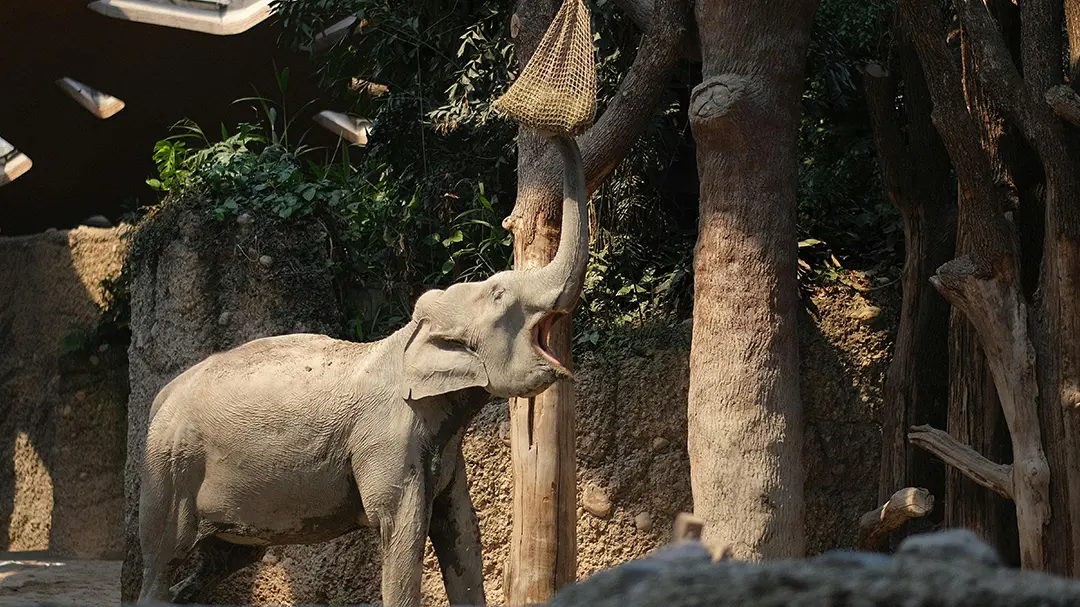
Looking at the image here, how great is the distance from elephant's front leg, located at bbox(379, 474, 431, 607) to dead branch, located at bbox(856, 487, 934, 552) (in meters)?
2.27

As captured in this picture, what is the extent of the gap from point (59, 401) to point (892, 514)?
7360mm

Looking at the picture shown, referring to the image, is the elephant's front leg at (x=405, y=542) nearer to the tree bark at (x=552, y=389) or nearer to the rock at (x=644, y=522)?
the tree bark at (x=552, y=389)

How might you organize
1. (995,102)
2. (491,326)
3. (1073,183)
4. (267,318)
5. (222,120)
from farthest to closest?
(222,120)
(267,318)
(995,102)
(1073,183)
(491,326)

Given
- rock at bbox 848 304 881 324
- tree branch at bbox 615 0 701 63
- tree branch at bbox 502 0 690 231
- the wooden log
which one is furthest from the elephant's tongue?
the wooden log

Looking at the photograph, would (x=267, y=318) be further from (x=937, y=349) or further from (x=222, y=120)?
(x=222, y=120)

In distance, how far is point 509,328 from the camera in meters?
5.02

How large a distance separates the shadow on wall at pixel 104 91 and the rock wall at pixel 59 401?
7.65 feet

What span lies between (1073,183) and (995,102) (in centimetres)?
58

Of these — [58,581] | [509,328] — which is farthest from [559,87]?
[58,581]

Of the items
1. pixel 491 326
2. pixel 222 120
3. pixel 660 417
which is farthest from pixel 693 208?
pixel 222 120

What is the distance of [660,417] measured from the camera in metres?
7.22

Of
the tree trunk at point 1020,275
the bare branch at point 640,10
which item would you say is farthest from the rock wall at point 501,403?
the bare branch at point 640,10

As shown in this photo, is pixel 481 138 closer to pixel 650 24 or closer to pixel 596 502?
pixel 650 24

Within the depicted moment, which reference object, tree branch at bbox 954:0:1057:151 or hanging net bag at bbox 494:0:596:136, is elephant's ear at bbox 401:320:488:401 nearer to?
hanging net bag at bbox 494:0:596:136
